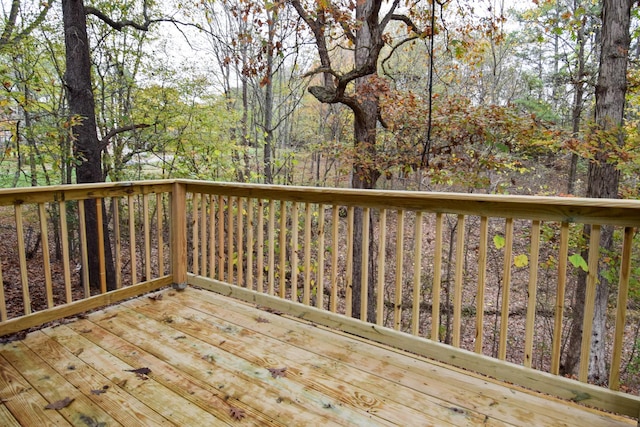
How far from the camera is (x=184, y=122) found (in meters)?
6.54

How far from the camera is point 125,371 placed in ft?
7.04

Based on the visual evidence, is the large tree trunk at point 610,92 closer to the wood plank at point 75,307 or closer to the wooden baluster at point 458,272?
the wooden baluster at point 458,272

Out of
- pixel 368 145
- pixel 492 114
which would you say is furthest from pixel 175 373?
pixel 492 114

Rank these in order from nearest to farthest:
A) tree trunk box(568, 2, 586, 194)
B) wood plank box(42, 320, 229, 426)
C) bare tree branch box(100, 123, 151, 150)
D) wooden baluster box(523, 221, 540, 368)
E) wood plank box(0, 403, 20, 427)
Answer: wood plank box(0, 403, 20, 427)
wood plank box(42, 320, 229, 426)
wooden baluster box(523, 221, 540, 368)
bare tree branch box(100, 123, 151, 150)
tree trunk box(568, 2, 586, 194)

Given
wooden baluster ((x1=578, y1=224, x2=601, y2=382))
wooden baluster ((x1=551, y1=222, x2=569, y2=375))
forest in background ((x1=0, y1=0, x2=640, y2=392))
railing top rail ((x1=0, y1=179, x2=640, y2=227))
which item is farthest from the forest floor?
wooden baluster ((x1=578, y1=224, x2=601, y2=382))

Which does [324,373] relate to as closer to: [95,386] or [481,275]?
[481,275]

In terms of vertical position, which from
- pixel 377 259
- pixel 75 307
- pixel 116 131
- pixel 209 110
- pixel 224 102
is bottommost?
pixel 75 307

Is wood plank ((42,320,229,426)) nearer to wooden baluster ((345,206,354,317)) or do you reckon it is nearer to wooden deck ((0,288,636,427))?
wooden deck ((0,288,636,427))

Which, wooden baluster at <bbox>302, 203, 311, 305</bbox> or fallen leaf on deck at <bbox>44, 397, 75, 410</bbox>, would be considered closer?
fallen leaf on deck at <bbox>44, 397, 75, 410</bbox>

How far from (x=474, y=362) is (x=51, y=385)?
2265 millimetres

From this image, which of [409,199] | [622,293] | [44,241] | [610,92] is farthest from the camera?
[610,92]

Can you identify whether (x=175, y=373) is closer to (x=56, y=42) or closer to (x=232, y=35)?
(x=56, y=42)

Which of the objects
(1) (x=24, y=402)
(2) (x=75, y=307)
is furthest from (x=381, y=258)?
(2) (x=75, y=307)

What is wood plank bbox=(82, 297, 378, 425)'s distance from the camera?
1.83 m
